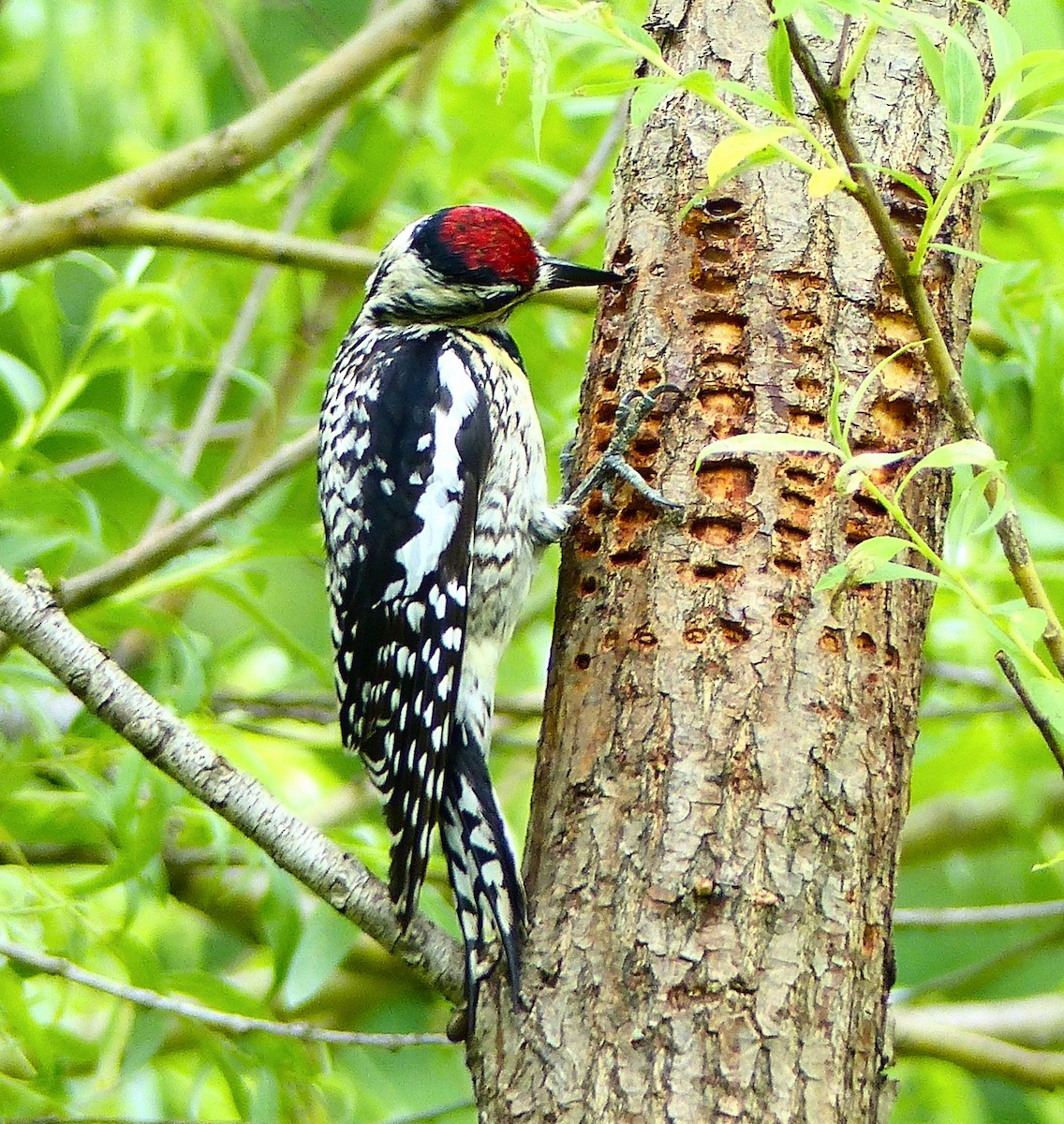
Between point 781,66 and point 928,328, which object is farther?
point 928,328

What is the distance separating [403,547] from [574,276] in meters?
0.49

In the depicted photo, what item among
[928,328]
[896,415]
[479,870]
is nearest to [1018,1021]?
[479,870]

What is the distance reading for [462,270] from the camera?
255 cm

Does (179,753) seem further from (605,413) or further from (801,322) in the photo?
(801,322)

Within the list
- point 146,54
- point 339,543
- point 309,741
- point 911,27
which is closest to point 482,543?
point 339,543

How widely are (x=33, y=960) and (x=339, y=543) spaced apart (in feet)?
2.83

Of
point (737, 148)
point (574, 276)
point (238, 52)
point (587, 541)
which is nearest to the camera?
point (737, 148)

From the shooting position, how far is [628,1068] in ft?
4.98

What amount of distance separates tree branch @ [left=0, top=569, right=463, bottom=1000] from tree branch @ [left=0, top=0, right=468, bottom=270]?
0.93 meters

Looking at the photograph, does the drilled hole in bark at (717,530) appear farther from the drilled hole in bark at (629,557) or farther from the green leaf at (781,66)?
the green leaf at (781,66)

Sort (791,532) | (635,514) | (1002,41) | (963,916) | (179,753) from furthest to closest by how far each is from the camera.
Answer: (963,916), (635,514), (791,532), (179,753), (1002,41)

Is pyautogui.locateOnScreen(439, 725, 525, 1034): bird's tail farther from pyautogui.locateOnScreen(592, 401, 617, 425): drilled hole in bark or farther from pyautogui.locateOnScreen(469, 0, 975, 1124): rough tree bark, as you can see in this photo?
pyautogui.locateOnScreen(592, 401, 617, 425): drilled hole in bark

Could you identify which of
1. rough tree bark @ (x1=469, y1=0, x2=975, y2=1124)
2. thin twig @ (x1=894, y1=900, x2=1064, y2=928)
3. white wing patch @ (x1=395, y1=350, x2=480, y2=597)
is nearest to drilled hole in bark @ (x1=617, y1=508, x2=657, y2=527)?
rough tree bark @ (x1=469, y1=0, x2=975, y2=1124)

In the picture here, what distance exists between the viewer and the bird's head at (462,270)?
8.12 ft
